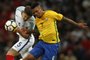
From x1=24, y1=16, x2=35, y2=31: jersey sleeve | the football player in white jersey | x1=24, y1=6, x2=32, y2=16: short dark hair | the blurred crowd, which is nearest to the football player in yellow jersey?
x1=24, y1=6, x2=32, y2=16: short dark hair

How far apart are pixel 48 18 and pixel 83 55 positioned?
510cm

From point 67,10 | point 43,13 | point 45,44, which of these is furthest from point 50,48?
point 67,10

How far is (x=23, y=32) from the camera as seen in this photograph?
10.5 m

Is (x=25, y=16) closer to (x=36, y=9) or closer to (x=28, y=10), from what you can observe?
(x=28, y=10)

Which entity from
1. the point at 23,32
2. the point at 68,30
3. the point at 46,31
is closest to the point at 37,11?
the point at 46,31

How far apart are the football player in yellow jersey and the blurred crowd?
4193 mm

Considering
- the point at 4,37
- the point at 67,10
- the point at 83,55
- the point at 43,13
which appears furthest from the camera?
the point at 67,10

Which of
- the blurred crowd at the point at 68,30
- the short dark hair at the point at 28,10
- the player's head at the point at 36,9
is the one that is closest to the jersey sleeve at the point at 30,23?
the short dark hair at the point at 28,10

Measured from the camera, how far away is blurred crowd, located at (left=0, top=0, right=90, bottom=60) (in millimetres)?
15156

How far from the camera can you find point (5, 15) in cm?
1712

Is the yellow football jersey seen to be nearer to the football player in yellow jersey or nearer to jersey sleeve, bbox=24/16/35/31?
the football player in yellow jersey

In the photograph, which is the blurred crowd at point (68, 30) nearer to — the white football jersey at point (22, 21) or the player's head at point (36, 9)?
the white football jersey at point (22, 21)

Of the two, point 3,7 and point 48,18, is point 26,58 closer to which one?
point 48,18

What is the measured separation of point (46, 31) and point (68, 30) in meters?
6.57
